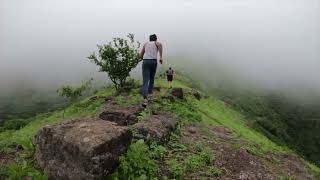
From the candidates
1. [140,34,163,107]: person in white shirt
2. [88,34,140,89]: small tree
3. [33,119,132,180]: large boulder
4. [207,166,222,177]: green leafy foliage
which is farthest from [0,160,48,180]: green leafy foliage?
[88,34,140,89]: small tree

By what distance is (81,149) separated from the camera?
12.3 metres

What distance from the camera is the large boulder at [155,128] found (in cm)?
1579

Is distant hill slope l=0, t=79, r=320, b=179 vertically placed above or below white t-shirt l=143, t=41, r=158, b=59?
below

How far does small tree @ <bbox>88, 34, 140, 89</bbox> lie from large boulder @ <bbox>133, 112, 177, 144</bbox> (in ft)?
63.5

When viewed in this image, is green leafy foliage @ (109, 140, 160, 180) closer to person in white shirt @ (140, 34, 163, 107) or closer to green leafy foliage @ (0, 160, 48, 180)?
green leafy foliage @ (0, 160, 48, 180)

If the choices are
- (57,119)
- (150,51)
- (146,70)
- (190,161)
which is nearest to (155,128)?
(190,161)

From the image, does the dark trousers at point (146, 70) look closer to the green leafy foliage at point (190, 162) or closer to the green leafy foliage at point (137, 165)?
the green leafy foliage at point (190, 162)

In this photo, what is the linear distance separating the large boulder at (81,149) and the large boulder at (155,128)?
80.4 inches

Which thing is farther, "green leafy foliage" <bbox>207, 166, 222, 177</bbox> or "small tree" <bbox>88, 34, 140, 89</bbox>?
"small tree" <bbox>88, 34, 140, 89</bbox>

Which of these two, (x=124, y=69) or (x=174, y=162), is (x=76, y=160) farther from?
(x=124, y=69)

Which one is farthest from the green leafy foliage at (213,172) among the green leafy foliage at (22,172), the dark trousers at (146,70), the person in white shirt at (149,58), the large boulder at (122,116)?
the dark trousers at (146,70)

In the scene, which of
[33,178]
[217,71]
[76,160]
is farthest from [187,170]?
[217,71]

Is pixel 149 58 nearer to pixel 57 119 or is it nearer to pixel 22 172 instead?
pixel 22 172

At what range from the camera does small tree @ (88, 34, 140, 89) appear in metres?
38.3
